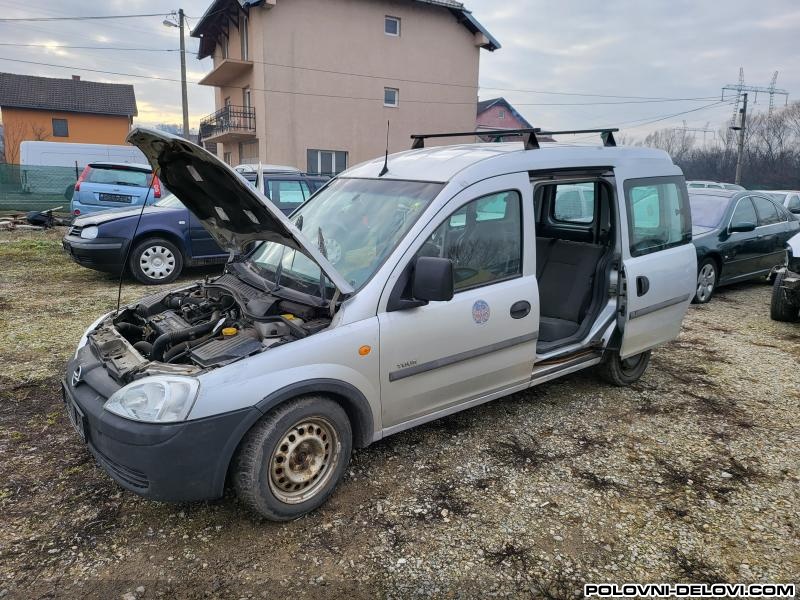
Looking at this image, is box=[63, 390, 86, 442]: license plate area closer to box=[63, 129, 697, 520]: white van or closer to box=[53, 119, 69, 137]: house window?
box=[63, 129, 697, 520]: white van

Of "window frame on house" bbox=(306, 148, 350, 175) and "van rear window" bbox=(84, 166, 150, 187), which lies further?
"window frame on house" bbox=(306, 148, 350, 175)

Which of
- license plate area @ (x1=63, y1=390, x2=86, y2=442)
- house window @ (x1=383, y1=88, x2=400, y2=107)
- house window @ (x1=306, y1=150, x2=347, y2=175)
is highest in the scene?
house window @ (x1=383, y1=88, x2=400, y2=107)

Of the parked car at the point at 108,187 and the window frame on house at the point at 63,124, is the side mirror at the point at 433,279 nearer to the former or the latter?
the parked car at the point at 108,187

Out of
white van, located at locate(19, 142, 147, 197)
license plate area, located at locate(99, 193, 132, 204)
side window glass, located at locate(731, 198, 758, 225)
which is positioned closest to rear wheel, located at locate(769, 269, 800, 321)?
side window glass, located at locate(731, 198, 758, 225)

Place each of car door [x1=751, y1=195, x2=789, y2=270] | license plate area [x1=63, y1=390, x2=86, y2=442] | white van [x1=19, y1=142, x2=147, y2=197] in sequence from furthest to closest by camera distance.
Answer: white van [x1=19, y1=142, x2=147, y2=197]
car door [x1=751, y1=195, x2=789, y2=270]
license plate area [x1=63, y1=390, x2=86, y2=442]

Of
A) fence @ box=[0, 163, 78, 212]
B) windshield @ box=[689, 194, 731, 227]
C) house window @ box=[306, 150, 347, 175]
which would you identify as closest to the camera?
windshield @ box=[689, 194, 731, 227]

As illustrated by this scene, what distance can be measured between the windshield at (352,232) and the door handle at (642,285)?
6.36 ft

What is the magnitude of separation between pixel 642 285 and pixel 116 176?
11.3 metres

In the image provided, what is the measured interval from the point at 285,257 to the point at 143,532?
5.82ft

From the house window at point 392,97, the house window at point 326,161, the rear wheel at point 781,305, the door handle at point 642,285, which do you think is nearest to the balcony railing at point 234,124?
the house window at point 326,161

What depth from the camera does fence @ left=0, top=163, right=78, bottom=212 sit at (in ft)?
67.2

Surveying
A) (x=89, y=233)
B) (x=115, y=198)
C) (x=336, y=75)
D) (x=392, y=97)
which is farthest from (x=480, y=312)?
(x=392, y=97)

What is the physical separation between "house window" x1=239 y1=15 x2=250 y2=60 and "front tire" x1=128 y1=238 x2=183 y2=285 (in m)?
18.8

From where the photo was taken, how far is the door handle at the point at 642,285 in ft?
14.2
